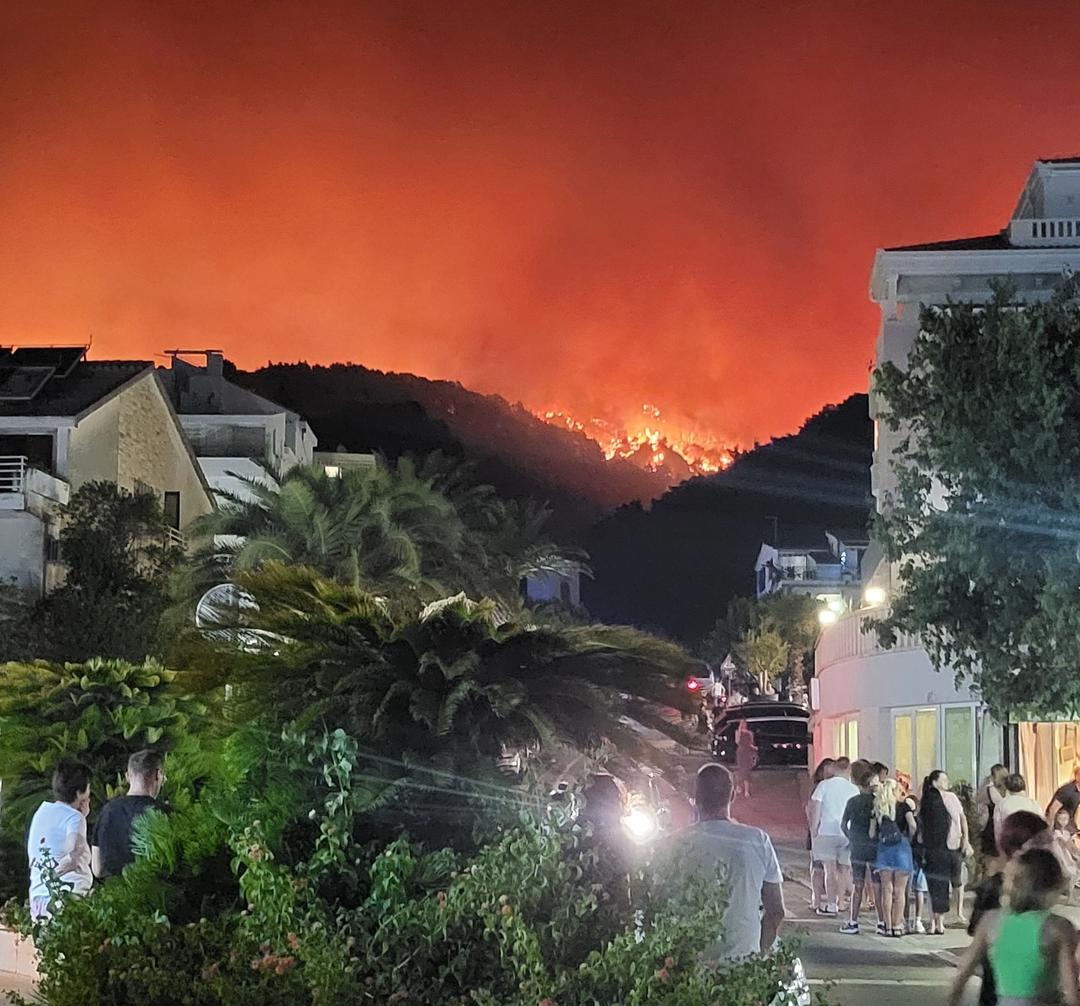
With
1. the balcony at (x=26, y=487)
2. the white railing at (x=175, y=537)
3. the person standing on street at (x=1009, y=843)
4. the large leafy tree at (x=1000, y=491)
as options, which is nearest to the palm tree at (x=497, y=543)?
the white railing at (x=175, y=537)

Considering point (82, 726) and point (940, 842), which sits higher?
point (82, 726)

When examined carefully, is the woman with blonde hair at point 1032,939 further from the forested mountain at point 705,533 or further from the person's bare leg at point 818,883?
the forested mountain at point 705,533

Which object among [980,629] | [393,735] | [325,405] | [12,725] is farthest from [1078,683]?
[325,405]

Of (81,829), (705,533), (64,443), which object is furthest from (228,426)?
(705,533)

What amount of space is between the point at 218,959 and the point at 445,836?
1.18m

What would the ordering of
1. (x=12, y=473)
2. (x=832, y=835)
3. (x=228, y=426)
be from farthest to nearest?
1. (x=228, y=426)
2. (x=12, y=473)
3. (x=832, y=835)

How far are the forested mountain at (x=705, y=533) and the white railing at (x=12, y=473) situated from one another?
76998 millimetres

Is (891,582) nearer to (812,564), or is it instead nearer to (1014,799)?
(1014,799)

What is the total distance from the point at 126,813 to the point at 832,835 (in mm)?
10055

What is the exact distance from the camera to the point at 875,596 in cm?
3528

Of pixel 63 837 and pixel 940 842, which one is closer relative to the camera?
pixel 63 837

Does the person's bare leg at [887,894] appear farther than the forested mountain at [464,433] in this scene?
No

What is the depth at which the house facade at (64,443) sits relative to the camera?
4084 cm

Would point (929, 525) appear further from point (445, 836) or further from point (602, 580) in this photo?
point (602, 580)
